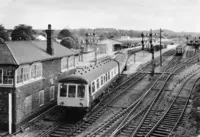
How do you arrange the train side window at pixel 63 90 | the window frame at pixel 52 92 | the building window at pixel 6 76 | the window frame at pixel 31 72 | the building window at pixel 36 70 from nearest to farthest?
the building window at pixel 6 76 < the window frame at pixel 31 72 < the train side window at pixel 63 90 < the building window at pixel 36 70 < the window frame at pixel 52 92

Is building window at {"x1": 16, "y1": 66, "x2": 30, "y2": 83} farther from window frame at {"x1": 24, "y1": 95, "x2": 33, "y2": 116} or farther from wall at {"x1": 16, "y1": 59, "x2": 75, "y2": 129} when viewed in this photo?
window frame at {"x1": 24, "y1": 95, "x2": 33, "y2": 116}

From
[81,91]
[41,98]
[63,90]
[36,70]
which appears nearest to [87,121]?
[81,91]

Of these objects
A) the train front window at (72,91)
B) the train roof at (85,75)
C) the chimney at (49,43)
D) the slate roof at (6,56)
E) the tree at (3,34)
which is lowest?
the train front window at (72,91)

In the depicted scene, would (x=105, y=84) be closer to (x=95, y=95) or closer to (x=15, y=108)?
(x=95, y=95)

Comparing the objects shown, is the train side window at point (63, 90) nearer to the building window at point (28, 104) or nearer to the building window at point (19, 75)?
the building window at point (28, 104)

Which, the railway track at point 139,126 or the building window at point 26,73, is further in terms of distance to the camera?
the building window at point 26,73

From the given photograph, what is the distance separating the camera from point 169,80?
32812 mm

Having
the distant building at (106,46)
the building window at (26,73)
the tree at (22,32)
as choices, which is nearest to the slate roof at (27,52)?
the building window at (26,73)

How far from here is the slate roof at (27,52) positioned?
58.0 ft

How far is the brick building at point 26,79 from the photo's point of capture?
17281 mm

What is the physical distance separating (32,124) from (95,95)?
206 inches

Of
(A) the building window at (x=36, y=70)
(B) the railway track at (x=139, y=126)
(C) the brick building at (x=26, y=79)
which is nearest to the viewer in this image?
(B) the railway track at (x=139, y=126)

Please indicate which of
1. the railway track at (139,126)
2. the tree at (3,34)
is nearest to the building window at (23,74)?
the railway track at (139,126)

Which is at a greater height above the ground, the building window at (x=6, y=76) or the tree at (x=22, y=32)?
the tree at (x=22, y=32)
